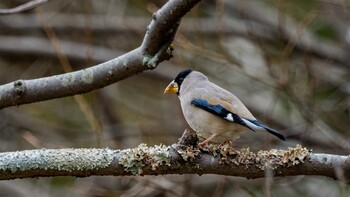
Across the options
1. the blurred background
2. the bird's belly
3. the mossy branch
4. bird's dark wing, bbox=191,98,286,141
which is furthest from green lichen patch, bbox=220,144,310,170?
the blurred background

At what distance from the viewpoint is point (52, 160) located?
3.44 meters

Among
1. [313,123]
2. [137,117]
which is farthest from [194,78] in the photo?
[137,117]

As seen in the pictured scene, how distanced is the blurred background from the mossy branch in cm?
237

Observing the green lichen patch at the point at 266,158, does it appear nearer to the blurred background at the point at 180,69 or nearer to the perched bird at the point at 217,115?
the perched bird at the point at 217,115

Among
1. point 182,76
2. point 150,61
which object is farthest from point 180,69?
point 150,61

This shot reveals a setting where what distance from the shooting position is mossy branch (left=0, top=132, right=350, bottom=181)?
3.44m

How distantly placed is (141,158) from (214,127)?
94cm

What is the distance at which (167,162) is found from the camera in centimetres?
349

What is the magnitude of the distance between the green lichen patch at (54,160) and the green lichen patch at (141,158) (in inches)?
3.3

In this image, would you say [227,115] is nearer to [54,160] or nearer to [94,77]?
[94,77]

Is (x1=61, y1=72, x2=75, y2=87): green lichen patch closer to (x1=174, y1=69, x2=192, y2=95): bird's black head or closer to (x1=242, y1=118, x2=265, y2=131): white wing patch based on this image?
(x1=242, y1=118, x2=265, y2=131): white wing patch

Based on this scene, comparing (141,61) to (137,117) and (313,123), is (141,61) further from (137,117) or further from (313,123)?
(137,117)

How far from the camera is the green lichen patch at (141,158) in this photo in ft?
11.3

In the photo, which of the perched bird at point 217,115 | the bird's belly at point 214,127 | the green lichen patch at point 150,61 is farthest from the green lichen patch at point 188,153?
the bird's belly at point 214,127
